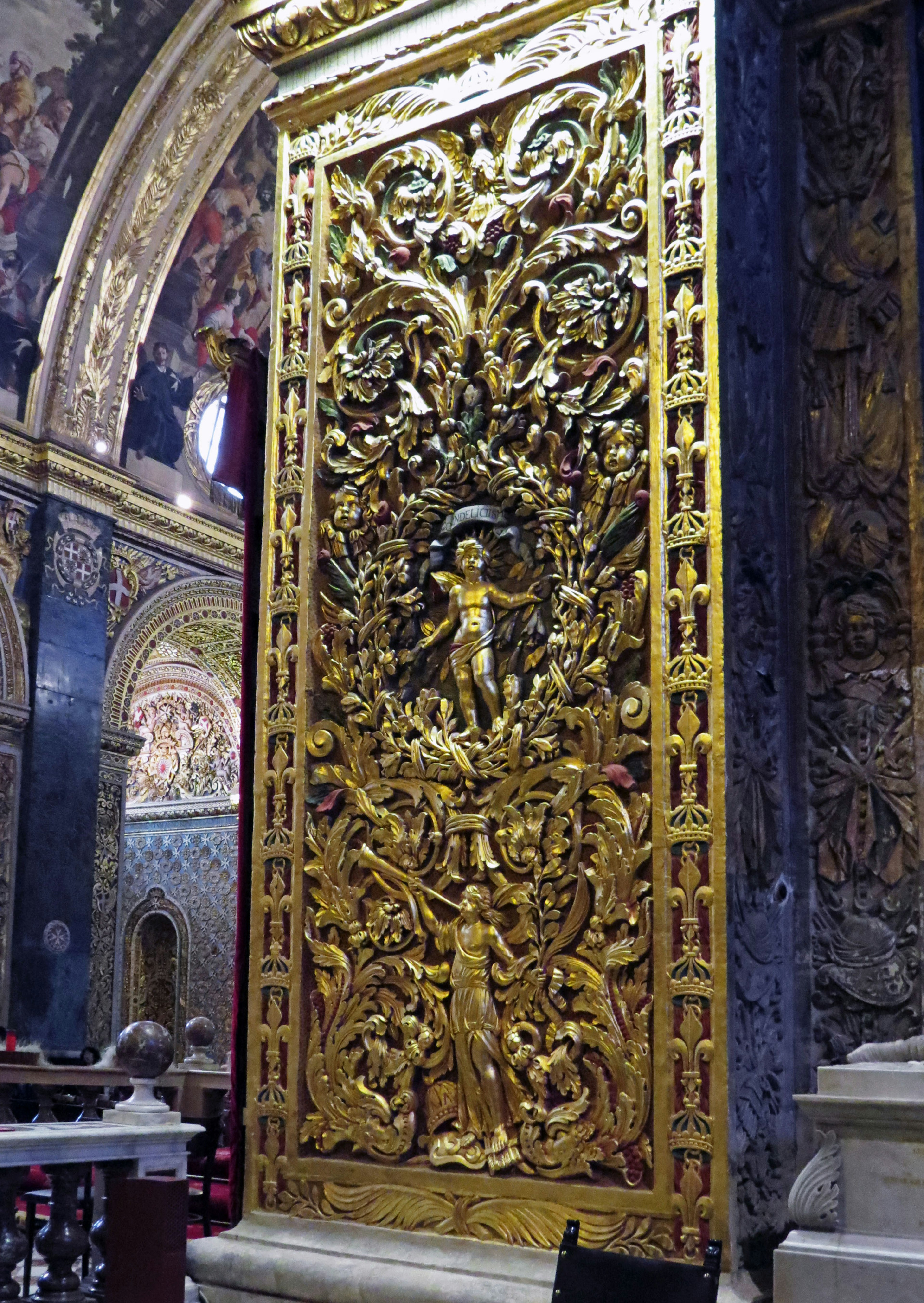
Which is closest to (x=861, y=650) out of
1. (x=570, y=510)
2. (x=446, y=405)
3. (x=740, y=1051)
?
(x=570, y=510)

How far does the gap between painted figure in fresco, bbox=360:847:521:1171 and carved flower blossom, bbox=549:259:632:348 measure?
5.21 feet

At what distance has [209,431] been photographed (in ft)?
52.4

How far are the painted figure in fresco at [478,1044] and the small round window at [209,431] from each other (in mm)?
12249

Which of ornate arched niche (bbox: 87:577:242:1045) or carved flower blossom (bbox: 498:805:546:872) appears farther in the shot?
ornate arched niche (bbox: 87:577:242:1045)

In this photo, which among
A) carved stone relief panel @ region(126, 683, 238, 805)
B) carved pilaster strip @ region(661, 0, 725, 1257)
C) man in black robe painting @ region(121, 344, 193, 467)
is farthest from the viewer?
carved stone relief panel @ region(126, 683, 238, 805)

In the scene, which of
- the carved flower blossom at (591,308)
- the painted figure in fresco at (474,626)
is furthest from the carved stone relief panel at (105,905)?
the carved flower blossom at (591,308)

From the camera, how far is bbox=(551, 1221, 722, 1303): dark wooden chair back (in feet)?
9.92

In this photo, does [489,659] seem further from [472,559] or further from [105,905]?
[105,905]

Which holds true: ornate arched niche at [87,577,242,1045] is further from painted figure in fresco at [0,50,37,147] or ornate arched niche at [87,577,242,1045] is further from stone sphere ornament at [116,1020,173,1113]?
stone sphere ornament at [116,1020,173,1113]

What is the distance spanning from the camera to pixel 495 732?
4.06 m

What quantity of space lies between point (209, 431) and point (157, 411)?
3.05ft

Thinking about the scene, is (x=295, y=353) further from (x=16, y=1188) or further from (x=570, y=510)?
(x=16, y=1188)

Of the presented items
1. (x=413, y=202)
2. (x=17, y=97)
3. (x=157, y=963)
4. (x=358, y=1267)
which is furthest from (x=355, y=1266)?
(x=157, y=963)

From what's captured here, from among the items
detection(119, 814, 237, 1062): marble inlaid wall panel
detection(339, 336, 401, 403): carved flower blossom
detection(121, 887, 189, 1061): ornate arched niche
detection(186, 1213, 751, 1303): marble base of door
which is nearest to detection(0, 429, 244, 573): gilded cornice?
detection(119, 814, 237, 1062): marble inlaid wall panel
